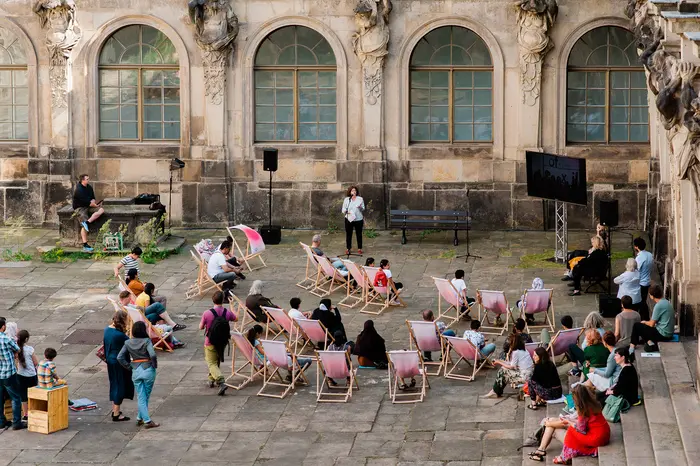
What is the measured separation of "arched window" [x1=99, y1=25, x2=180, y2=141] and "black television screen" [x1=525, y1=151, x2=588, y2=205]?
743 cm

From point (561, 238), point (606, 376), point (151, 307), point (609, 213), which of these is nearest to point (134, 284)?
point (151, 307)

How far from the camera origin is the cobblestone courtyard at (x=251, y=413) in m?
16.8

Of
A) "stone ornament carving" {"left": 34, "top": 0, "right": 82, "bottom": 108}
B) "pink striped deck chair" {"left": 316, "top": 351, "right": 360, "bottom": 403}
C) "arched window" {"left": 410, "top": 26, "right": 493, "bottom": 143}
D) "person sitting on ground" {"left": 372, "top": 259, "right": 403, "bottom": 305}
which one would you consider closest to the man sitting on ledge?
"stone ornament carving" {"left": 34, "top": 0, "right": 82, "bottom": 108}

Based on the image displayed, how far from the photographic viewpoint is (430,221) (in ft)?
92.4

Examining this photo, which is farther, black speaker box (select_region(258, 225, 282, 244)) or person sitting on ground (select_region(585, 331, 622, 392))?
black speaker box (select_region(258, 225, 282, 244))

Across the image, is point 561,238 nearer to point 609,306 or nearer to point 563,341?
point 609,306

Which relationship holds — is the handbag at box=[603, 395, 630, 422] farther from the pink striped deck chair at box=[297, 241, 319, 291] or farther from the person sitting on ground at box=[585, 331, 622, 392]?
→ the pink striped deck chair at box=[297, 241, 319, 291]

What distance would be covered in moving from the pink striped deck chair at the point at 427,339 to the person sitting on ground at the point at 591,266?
4462 millimetres

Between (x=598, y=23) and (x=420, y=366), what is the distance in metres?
11.4

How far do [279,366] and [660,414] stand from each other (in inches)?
190

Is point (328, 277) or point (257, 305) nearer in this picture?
point (257, 305)

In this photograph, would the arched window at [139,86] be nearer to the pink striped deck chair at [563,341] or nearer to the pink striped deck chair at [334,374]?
the pink striped deck chair at [334,374]

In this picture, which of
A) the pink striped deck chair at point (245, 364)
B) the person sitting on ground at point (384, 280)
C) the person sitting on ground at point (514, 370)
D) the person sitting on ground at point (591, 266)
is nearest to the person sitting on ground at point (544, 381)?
the person sitting on ground at point (514, 370)

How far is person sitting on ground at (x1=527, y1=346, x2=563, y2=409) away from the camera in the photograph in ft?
57.7
